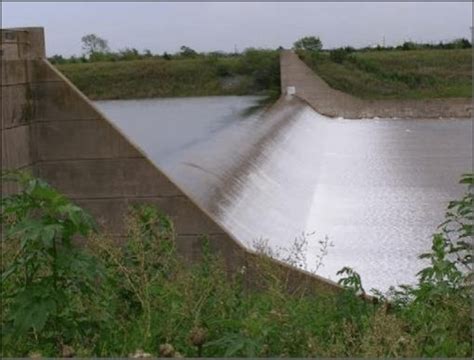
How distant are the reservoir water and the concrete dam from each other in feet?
0.10

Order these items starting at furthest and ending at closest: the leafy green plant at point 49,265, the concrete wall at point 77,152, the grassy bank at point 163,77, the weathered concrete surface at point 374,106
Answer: the grassy bank at point 163,77, the weathered concrete surface at point 374,106, the concrete wall at point 77,152, the leafy green plant at point 49,265

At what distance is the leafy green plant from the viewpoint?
8.75 feet

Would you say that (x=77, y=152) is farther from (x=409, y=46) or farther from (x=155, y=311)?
(x=409, y=46)

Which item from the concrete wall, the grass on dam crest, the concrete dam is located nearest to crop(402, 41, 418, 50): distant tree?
the grass on dam crest

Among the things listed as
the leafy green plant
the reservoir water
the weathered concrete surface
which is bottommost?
the reservoir water

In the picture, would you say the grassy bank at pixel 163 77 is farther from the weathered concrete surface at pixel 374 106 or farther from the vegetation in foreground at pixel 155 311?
the vegetation in foreground at pixel 155 311

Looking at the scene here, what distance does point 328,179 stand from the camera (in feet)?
49.3

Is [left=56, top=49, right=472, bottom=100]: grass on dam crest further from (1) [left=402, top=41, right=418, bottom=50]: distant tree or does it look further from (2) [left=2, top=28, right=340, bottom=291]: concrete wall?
(2) [left=2, top=28, right=340, bottom=291]: concrete wall

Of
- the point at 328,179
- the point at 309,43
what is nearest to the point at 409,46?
the point at 309,43

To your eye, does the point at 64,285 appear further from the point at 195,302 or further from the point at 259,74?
the point at 259,74

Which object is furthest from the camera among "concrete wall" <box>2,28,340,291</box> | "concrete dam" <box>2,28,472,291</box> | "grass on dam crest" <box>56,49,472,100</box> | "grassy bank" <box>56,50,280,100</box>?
"grassy bank" <box>56,50,280,100</box>

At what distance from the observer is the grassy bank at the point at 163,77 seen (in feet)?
117

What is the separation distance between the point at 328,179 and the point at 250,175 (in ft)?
12.6

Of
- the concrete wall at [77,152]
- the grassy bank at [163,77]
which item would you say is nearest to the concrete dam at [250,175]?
the concrete wall at [77,152]
